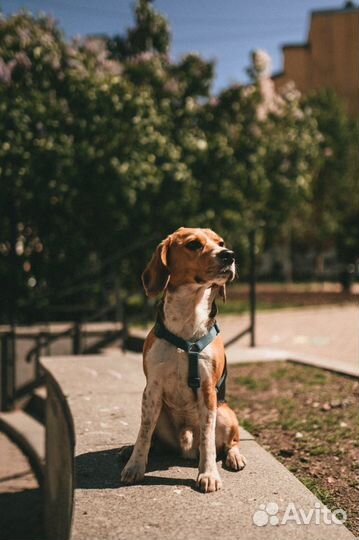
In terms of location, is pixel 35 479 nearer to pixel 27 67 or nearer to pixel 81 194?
pixel 81 194

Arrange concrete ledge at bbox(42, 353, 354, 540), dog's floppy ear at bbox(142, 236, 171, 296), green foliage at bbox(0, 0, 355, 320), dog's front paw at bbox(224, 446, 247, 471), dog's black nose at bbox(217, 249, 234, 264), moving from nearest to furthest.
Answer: concrete ledge at bbox(42, 353, 354, 540)
dog's black nose at bbox(217, 249, 234, 264)
dog's floppy ear at bbox(142, 236, 171, 296)
dog's front paw at bbox(224, 446, 247, 471)
green foliage at bbox(0, 0, 355, 320)

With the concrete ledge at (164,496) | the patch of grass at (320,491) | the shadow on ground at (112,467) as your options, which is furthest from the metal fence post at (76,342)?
the patch of grass at (320,491)

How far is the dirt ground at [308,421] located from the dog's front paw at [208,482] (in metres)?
Result: 0.65

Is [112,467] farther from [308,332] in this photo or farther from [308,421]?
[308,332]

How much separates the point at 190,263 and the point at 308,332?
7.35m

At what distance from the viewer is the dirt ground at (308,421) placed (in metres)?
3.36

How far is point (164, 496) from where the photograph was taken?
107 inches

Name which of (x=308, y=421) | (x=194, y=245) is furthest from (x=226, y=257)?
(x=308, y=421)

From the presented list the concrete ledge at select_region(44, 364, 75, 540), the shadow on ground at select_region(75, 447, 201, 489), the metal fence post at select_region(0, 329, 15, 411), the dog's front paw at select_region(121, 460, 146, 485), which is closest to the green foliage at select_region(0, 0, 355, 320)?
the metal fence post at select_region(0, 329, 15, 411)

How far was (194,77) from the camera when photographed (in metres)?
11.5

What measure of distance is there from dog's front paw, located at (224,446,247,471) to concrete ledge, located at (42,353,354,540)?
0.04 meters

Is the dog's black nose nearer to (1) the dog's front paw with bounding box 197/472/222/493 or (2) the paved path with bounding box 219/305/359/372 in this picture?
(1) the dog's front paw with bounding box 197/472/222/493

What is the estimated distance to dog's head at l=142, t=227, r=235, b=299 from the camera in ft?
9.07

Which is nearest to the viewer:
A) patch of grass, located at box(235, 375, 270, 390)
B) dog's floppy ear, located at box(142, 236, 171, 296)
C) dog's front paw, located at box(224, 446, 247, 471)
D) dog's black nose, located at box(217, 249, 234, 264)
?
dog's black nose, located at box(217, 249, 234, 264)
